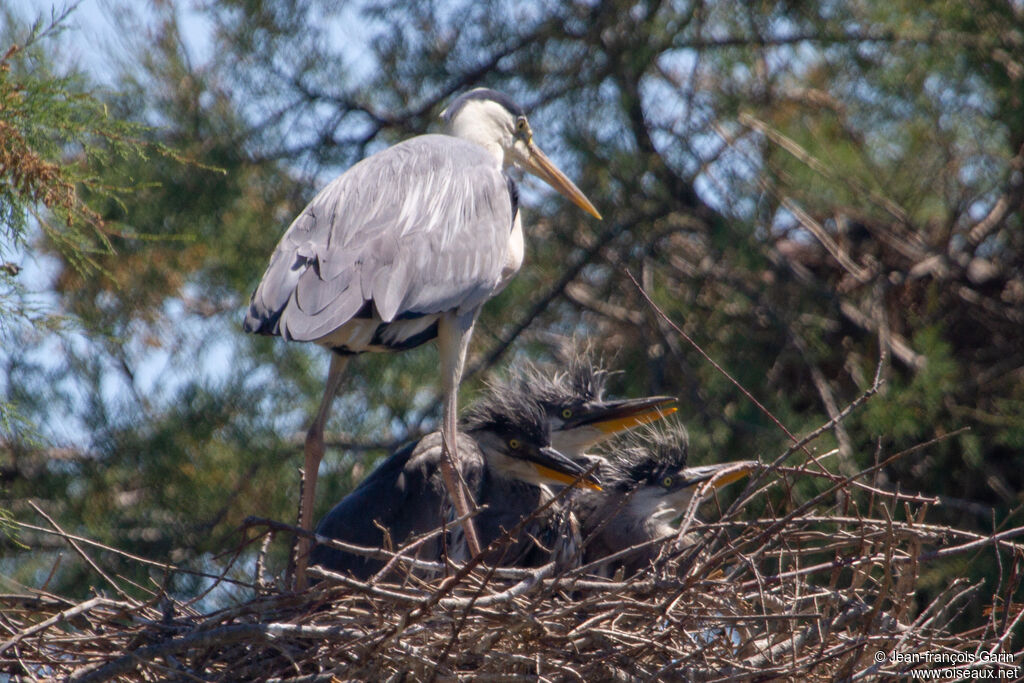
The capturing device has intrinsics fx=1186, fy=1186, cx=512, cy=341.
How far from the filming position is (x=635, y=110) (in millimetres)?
4332

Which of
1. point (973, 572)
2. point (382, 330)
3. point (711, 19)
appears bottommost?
point (973, 572)

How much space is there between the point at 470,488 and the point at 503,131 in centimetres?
131

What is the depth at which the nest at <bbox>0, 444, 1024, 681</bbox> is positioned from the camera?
2441 mm

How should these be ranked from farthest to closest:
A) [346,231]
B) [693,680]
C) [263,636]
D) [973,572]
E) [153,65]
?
[153,65], [973,572], [346,231], [693,680], [263,636]

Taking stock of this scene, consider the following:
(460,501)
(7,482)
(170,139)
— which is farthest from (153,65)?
(460,501)

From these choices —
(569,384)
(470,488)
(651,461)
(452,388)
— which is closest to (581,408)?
(569,384)

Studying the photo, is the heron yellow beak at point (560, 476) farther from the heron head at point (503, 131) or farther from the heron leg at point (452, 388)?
the heron head at point (503, 131)

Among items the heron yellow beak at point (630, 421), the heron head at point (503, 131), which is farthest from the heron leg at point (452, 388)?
the heron head at point (503, 131)

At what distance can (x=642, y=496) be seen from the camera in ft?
11.8

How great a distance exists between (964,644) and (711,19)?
8.69 feet

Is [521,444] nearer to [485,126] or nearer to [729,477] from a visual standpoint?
[729,477]

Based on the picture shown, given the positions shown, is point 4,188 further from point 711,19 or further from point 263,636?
point 711,19

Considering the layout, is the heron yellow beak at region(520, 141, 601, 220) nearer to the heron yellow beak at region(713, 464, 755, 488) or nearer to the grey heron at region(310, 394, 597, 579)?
the grey heron at region(310, 394, 597, 579)

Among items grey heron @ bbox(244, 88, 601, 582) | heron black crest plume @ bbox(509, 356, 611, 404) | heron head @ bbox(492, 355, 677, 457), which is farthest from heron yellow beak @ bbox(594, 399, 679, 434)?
grey heron @ bbox(244, 88, 601, 582)
